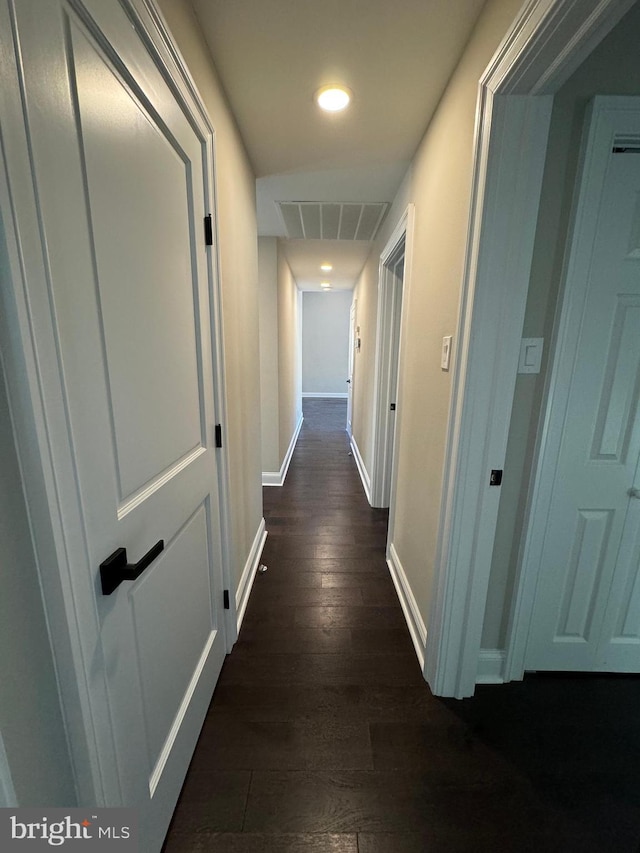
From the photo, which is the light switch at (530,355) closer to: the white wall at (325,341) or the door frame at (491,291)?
the door frame at (491,291)

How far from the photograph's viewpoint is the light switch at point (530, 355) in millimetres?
1138

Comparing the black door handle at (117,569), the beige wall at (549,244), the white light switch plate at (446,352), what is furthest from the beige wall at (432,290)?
the black door handle at (117,569)

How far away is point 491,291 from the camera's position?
3.48ft

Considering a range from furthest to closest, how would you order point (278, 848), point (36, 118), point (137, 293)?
point (278, 848) → point (137, 293) → point (36, 118)

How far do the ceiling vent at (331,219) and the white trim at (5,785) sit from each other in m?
2.76

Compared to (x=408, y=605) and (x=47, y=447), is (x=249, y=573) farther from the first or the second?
(x=47, y=447)

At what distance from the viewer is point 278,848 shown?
95cm

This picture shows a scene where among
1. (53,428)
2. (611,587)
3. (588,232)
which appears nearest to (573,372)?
(588,232)

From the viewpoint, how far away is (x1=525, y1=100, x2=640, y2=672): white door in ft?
3.54

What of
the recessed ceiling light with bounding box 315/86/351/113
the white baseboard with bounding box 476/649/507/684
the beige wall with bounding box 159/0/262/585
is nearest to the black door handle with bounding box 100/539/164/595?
the beige wall with bounding box 159/0/262/585

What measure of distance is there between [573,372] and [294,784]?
1683 mm

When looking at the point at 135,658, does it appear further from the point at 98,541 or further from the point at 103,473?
the point at 103,473

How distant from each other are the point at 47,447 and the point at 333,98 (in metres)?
1.67

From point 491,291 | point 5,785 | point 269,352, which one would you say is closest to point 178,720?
point 5,785
